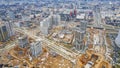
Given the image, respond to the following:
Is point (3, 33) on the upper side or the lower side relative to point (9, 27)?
lower

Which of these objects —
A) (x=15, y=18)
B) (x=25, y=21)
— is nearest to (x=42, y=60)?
(x=25, y=21)


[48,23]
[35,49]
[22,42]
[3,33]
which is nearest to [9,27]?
[3,33]

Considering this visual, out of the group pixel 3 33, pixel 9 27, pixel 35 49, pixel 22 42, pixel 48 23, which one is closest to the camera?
pixel 35 49

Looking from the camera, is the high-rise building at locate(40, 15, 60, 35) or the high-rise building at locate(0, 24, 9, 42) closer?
the high-rise building at locate(0, 24, 9, 42)

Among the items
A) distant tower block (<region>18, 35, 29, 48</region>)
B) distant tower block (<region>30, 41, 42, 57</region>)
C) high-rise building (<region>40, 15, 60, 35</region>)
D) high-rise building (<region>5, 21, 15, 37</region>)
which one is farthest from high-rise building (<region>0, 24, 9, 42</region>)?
distant tower block (<region>30, 41, 42, 57</region>)

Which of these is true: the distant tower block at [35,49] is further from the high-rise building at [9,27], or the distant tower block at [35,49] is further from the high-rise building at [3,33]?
the high-rise building at [9,27]

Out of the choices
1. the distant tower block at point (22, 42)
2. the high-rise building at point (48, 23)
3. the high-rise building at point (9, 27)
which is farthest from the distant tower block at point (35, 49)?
the high-rise building at point (9, 27)

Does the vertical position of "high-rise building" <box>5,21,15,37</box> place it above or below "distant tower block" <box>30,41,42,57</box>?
above

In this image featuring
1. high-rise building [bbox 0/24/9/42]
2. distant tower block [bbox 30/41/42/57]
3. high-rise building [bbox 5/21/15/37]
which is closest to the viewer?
distant tower block [bbox 30/41/42/57]

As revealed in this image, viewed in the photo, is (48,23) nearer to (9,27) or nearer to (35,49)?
(9,27)

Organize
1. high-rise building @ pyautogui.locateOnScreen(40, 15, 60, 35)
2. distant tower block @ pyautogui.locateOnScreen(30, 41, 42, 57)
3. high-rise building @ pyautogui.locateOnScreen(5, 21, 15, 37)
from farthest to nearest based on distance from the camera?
high-rise building @ pyautogui.locateOnScreen(40, 15, 60, 35), high-rise building @ pyautogui.locateOnScreen(5, 21, 15, 37), distant tower block @ pyautogui.locateOnScreen(30, 41, 42, 57)

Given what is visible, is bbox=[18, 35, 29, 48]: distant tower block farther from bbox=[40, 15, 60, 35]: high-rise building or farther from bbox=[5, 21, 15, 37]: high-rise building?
bbox=[40, 15, 60, 35]: high-rise building
